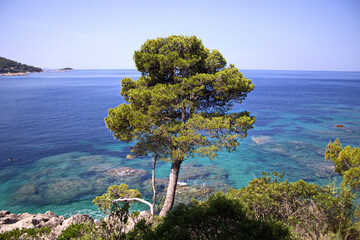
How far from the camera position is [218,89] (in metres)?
11.3

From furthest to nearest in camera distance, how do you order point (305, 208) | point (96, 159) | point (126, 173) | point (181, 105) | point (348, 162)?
point (96, 159)
point (126, 173)
point (181, 105)
point (348, 162)
point (305, 208)

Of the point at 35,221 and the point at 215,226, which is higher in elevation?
the point at 215,226

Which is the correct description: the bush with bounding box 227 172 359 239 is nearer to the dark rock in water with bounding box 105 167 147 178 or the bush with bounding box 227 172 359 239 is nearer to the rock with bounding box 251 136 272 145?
the dark rock in water with bounding box 105 167 147 178

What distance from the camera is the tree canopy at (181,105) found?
36.2 feet

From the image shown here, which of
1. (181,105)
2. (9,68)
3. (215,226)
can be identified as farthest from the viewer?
(9,68)

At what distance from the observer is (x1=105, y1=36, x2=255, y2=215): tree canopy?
11.0m

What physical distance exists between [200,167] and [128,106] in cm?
1749

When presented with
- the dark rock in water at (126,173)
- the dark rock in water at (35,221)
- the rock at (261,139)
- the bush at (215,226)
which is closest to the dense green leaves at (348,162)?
the bush at (215,226)

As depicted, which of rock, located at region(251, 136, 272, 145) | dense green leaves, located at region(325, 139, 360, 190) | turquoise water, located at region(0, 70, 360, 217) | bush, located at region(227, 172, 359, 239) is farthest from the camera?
rock, located at region(251, 136, 272, 145)

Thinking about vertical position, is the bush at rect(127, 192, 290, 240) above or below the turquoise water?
above

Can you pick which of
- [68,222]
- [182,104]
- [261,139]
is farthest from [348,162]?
[261,139]

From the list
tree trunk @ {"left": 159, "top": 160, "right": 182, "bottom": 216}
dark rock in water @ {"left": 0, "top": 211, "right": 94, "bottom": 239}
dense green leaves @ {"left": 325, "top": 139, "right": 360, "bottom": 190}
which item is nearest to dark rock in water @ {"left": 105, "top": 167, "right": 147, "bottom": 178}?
dark rock in water @ {"left": 0, "top": 211, "right": 94, "bottom": 239}

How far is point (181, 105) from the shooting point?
11484 mm

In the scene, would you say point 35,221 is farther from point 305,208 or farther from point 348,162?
point 348,162
